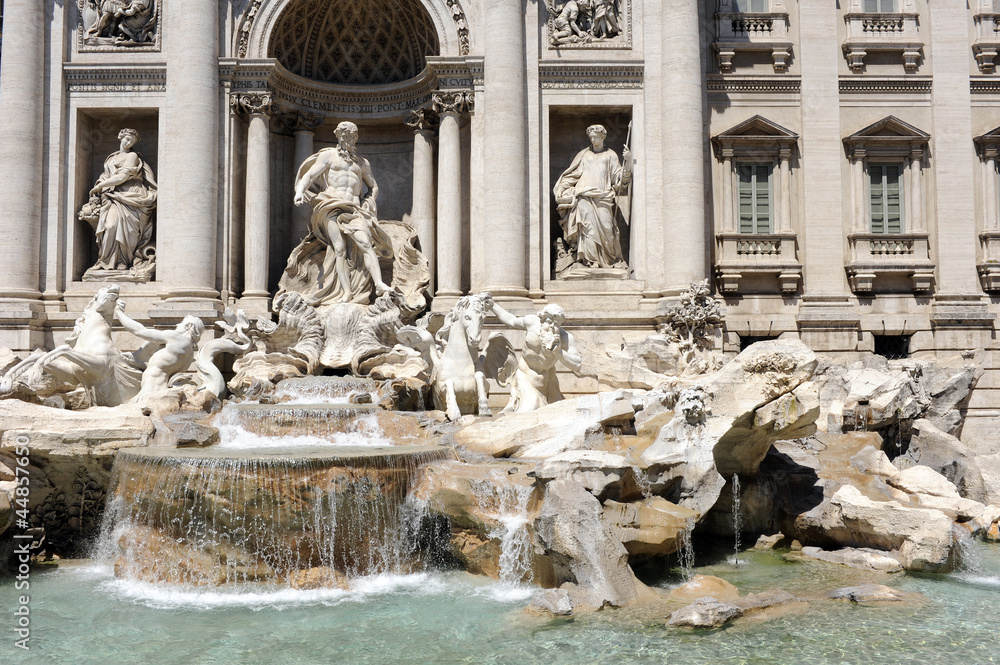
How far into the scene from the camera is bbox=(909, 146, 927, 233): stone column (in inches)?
698

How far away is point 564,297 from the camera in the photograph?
54.3ft

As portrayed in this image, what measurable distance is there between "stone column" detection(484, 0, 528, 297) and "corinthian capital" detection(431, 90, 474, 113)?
0.45m

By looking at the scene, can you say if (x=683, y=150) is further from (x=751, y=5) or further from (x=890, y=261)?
(x=890, y=261)

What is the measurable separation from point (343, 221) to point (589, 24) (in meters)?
6.71

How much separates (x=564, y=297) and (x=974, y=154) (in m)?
9.90

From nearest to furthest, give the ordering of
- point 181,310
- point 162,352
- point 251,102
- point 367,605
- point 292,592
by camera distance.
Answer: point 367,605 < point 292,592 < point 162,352 < point 181,310 < point 251,102

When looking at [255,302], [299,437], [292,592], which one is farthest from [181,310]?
[292,592]

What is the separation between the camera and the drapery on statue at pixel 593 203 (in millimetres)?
16672

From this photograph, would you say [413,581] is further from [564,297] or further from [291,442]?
[564,297]

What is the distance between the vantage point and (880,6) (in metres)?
18.2

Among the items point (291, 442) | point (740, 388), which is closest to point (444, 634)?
point (291, 442)

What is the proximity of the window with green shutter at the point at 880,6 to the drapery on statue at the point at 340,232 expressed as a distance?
471 inches

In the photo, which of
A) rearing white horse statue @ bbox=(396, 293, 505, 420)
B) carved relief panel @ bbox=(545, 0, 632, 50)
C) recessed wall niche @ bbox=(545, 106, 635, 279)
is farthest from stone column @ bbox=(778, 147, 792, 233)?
rearing white horse statue @ bbox=(396, 293, 505, 420)

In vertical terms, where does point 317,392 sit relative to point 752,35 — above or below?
below
